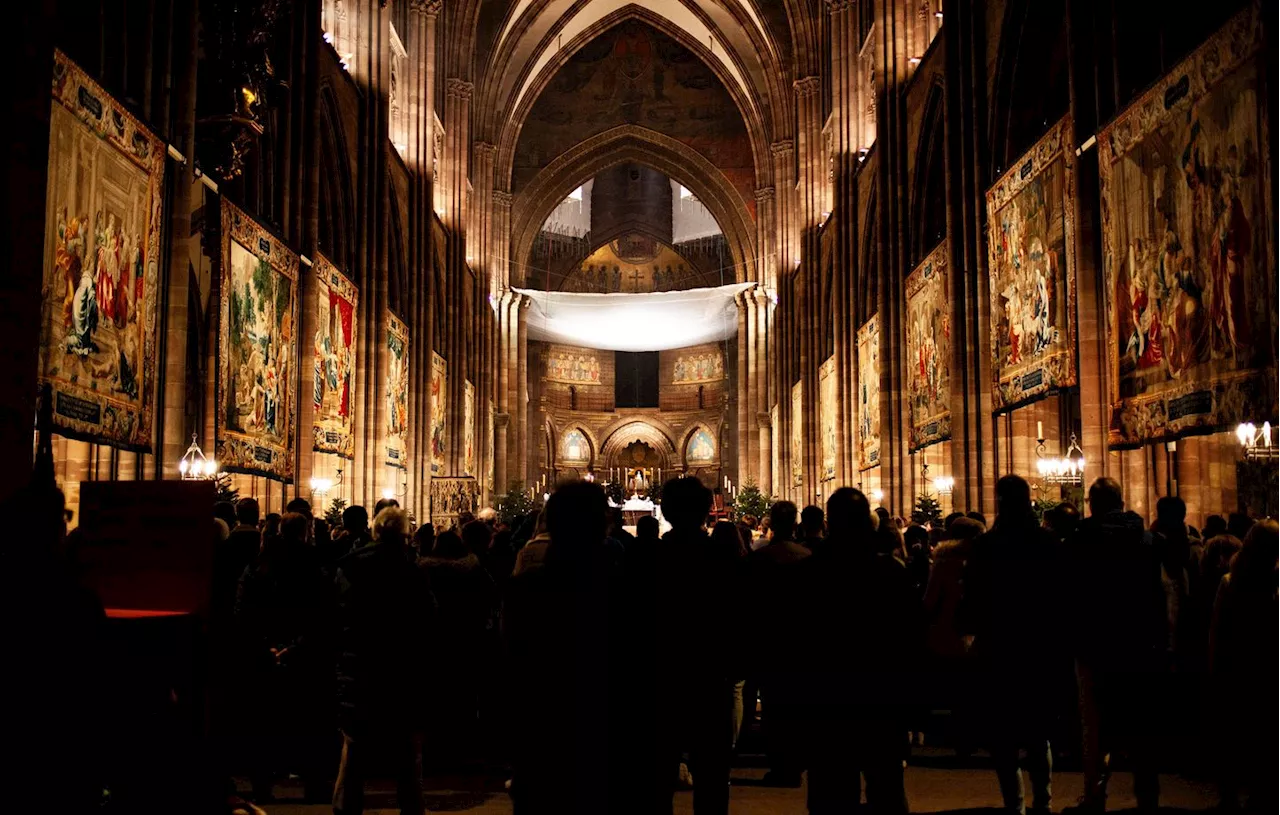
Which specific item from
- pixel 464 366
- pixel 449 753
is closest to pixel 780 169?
pixel 464 366

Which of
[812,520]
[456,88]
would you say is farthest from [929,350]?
[456,88]

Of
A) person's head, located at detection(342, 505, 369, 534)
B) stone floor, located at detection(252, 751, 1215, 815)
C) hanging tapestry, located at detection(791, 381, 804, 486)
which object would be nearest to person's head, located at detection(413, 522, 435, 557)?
person's head, located at detection(342, 505, 369, 534)

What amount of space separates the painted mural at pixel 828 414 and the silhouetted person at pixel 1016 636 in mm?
22275

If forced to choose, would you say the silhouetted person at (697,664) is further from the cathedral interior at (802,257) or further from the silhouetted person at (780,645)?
the cathedral interior at (802,257)

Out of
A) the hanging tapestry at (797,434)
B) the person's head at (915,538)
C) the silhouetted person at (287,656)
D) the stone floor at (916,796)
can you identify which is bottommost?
the stone floor at (916,796)

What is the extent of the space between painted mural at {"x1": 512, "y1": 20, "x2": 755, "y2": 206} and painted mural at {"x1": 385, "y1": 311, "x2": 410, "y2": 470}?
23.8 meters

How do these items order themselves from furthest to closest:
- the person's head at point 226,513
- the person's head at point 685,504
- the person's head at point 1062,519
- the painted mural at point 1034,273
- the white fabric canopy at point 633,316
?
the white fabric canopy at point 633,316 < the painted mural at point 1034,273 < the person's head at point 226,513 < the person's head at point 1062,519 < the person's head at point 685,504

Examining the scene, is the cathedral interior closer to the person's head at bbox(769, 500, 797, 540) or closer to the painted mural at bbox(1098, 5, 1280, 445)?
the painted mural at bbox(1098, 5, 1280, 445)

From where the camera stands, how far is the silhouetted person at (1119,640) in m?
5.23

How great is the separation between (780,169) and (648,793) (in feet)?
127

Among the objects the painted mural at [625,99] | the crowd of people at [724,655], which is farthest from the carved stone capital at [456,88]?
the crowd of people at [724,655]

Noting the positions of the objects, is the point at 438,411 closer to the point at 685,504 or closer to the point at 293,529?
the point at 293,529

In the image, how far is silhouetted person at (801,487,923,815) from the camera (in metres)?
4.09

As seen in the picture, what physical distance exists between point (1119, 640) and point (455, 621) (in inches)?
129
